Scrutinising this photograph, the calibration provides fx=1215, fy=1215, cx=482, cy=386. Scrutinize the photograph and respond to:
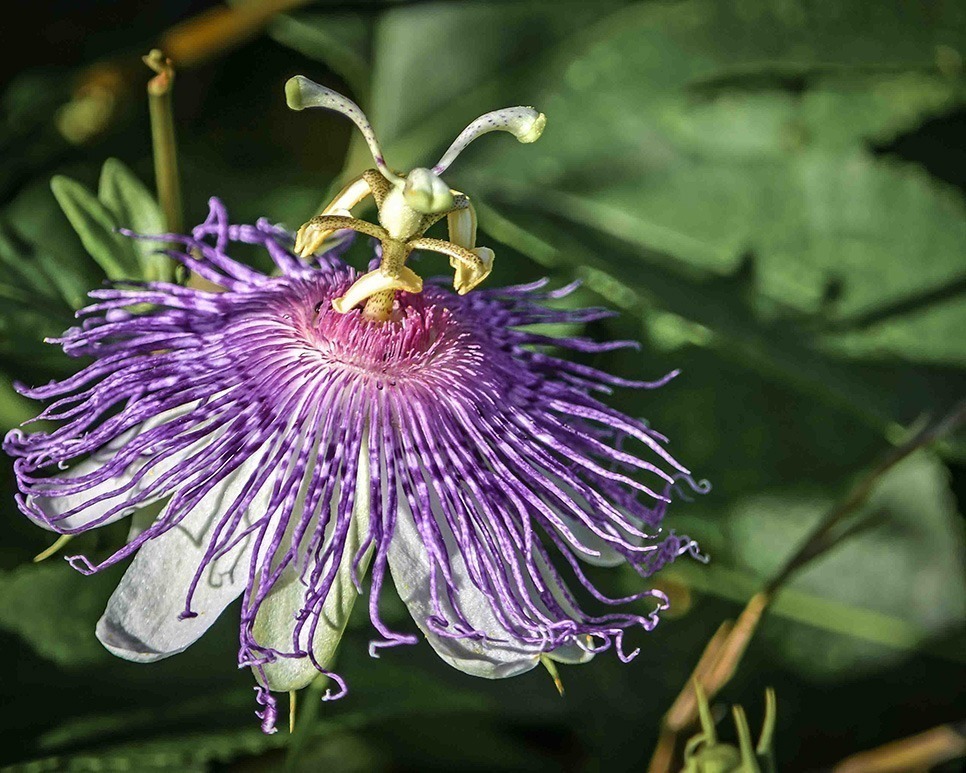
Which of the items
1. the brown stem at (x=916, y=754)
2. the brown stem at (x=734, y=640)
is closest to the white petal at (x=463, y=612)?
the brown stem at (x=734, y=640)

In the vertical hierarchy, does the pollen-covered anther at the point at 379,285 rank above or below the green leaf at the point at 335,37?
below

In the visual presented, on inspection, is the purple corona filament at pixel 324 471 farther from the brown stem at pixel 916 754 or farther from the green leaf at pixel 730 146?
the green leaf at pixel 730 146

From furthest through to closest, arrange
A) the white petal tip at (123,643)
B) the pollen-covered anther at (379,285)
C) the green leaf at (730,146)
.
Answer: the green leaf at (730,146) → the pollen-covered anther at (379,285) → the white petal tip at (123,643)

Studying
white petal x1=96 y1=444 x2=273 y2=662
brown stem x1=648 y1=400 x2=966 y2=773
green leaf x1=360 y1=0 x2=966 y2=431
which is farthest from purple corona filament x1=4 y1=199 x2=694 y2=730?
green leaf x1=360 y1=0 x2=966 y2=431

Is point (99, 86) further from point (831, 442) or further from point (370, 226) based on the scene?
point (831, 442)

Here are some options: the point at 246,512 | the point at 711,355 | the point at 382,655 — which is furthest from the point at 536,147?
the point at 246,512

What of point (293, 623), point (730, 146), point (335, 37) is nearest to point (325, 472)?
point (293, 623)

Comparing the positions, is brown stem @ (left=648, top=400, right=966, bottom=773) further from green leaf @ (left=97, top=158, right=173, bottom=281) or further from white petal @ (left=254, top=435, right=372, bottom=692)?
green leaf @ (left=97, top=158, right=173, bottom=281)
